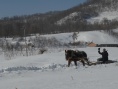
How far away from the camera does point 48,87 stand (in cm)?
1326

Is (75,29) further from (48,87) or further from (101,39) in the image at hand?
(48,87)

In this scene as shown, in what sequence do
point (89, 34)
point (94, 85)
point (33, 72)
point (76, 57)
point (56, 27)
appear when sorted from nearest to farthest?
1. point (94, 85)
2. point (33, 72)
3. point (76, 57)
4. point (89, 34)
5. point (56, 27)

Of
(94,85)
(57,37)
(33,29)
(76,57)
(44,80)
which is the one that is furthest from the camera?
(33,29)

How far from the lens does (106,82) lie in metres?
13.8

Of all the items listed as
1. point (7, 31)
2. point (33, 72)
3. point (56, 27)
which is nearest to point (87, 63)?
point (33, 72)

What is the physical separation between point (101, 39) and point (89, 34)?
7977 mm

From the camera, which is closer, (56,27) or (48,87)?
(48,87)

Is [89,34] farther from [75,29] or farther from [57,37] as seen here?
[75,29]

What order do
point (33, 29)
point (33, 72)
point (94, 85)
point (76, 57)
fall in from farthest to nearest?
point (33, 29) → point (76, 57) → point (33, 72) → point (94, 85)

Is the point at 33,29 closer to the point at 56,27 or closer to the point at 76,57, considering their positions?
the point at 56,27

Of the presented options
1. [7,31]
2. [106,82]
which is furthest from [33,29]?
[106,82]

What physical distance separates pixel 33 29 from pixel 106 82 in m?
142

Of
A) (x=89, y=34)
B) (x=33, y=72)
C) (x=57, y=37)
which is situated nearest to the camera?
(x=33, y=72)

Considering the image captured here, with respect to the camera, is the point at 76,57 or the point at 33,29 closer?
the point at 76,57
